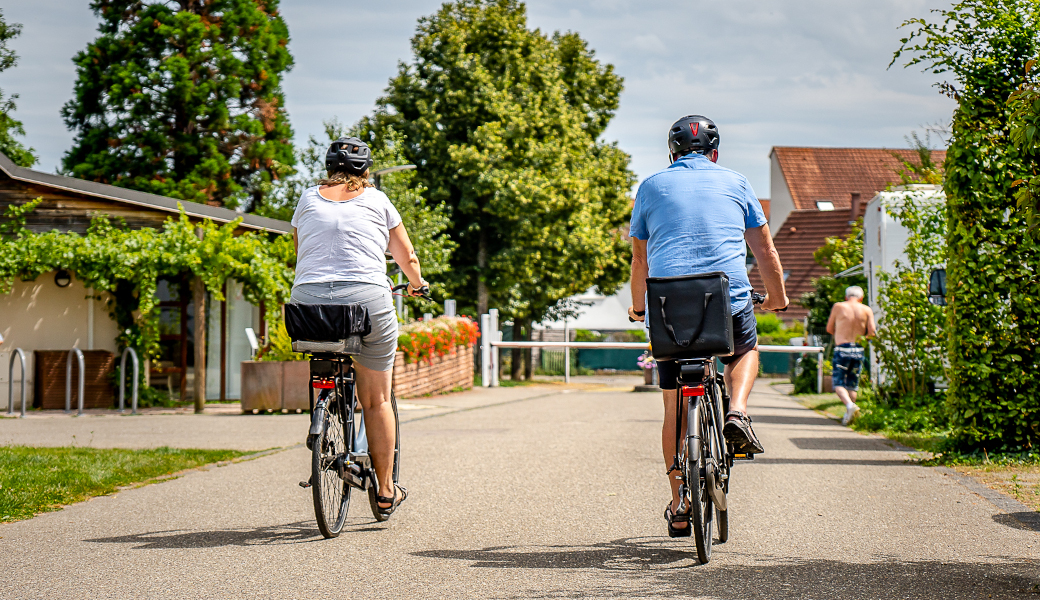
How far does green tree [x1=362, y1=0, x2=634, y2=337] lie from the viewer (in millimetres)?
31625

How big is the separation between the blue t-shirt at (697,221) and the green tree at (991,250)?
3.95 m

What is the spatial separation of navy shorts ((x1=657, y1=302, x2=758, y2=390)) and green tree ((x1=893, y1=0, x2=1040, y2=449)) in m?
3.98

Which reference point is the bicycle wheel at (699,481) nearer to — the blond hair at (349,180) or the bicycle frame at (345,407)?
the bicycle frame at (345,407)

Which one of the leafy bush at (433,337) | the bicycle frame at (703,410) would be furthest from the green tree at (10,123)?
the bicycle frame at (703,410)

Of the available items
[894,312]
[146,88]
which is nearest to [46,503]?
[894,312]

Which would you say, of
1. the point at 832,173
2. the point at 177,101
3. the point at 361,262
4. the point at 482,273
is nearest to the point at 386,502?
the point at 361,262

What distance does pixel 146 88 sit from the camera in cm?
3694

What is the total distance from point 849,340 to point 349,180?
9.95 m

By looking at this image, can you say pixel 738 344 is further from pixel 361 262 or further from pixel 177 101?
pixel 177 101

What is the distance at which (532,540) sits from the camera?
5438mm

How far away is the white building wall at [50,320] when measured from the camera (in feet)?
55.6

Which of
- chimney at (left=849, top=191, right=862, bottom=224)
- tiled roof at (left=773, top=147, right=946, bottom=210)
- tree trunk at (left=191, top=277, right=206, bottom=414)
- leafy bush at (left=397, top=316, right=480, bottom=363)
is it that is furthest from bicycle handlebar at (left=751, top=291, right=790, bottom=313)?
tiled roof at (left=773, top=147, right=946, bottom=210)

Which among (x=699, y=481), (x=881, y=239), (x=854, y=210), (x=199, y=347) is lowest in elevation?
(x=699, y=481)

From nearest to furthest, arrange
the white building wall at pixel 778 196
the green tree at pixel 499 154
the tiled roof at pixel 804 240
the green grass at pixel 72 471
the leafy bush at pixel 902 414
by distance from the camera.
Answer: the green grass at pixel 72 471, the leafy bush at pixel 902 414, the green tree at pixel 499 154, the tiled roof at pixel 804 240, the white building wall at pixel 778 196
